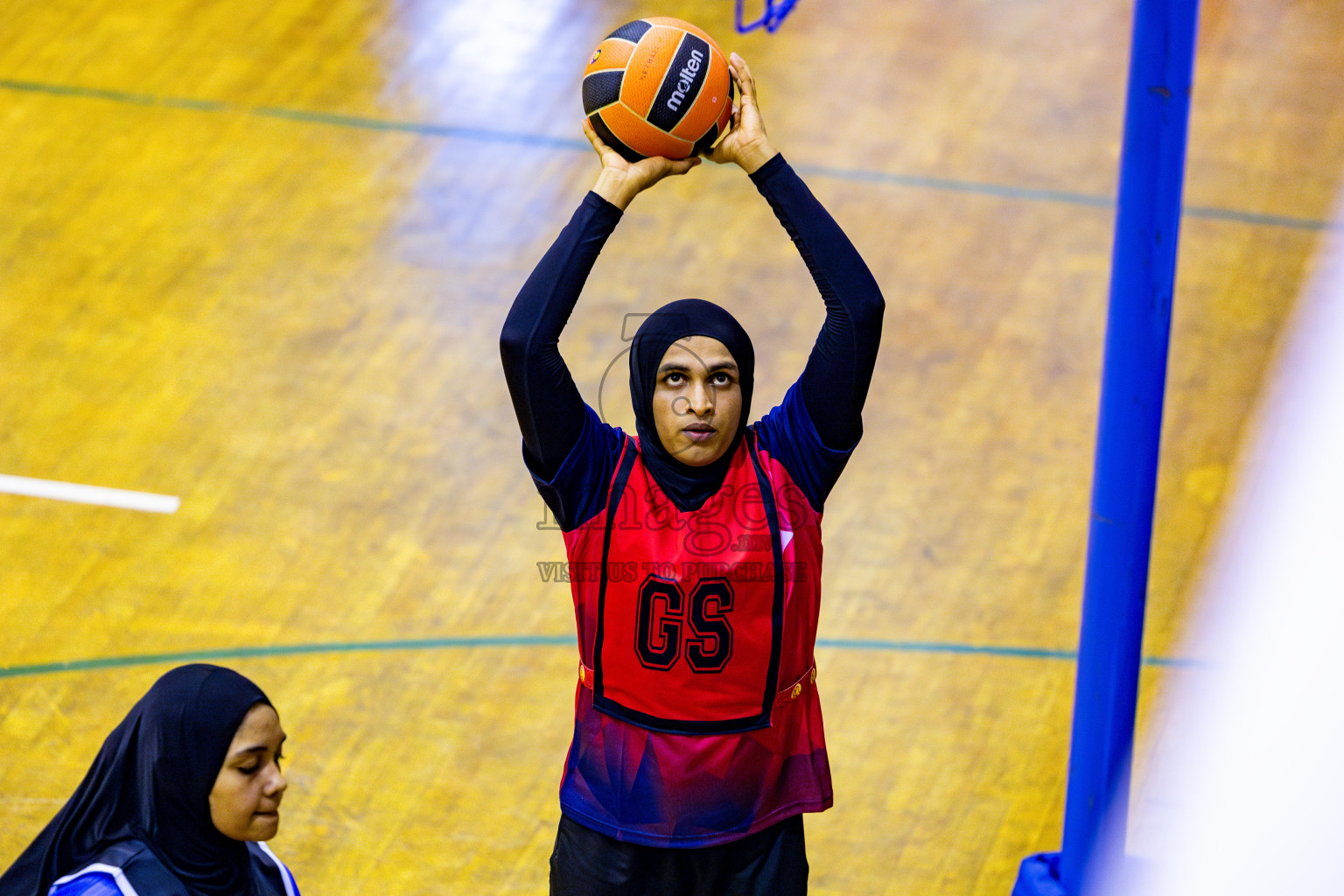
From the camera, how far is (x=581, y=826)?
10.8 ft

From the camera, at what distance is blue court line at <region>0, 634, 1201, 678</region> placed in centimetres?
511

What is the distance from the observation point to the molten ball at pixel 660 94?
3.34m

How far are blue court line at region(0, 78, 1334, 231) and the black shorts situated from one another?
4.68 meters

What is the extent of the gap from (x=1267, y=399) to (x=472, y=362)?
9.79ft

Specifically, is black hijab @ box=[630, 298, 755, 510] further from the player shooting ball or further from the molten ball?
the molten ball

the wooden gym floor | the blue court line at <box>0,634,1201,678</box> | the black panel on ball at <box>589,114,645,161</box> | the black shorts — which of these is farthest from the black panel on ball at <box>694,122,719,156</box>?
the blue court line at <box>0,634,1201,678</box>

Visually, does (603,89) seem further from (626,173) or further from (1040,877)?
(1040,877)

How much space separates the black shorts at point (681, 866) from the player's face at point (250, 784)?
25.0 inches

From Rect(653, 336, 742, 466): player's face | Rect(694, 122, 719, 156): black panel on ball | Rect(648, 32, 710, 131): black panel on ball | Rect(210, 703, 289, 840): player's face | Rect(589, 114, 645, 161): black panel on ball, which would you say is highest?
Rect(648, 32, 710, 131): black panel on ball

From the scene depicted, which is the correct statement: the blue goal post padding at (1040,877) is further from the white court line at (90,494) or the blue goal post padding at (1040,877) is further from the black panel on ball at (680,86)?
the white court line at (90,494)

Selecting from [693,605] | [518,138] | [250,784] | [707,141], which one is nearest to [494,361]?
[518,138]

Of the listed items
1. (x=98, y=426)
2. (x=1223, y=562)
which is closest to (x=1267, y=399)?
(x=1223, y=562)

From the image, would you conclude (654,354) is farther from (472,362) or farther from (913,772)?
(472,362)

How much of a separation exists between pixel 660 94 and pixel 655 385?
0.58 m
